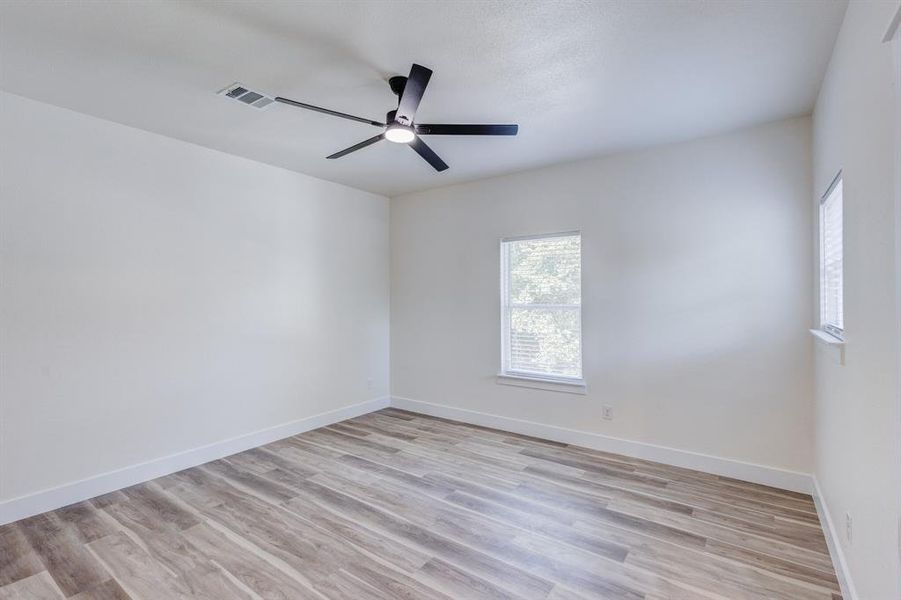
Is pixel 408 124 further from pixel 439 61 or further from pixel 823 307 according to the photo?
pixel 823 307

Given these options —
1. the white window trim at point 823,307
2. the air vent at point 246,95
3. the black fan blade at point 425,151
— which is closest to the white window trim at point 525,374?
the black fan blade at point 425,151

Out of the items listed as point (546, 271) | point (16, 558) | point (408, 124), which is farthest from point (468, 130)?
point (16, 558)

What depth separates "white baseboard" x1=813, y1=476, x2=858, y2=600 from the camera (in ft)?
6.24

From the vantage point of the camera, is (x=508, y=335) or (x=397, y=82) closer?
(x=397, y=82)

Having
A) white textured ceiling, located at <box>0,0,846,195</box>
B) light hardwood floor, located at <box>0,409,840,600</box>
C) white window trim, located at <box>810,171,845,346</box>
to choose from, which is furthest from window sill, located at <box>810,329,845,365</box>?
white textured ceiling, located at <box>0,0,846,195</box>

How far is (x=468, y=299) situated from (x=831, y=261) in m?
3.08

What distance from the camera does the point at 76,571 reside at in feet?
7.34

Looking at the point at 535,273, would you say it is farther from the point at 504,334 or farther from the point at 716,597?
the point at 716,597

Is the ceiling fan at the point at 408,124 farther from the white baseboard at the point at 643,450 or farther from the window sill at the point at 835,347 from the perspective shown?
the white baseboard at the point at 643,450

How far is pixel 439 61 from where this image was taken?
235 cm

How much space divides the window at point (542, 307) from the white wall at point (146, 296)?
1.94m

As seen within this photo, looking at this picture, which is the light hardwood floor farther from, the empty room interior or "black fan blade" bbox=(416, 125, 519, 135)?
"black fan blade" bbox=(416, 125, 519, 135)

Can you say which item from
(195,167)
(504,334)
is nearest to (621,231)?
(504,334)

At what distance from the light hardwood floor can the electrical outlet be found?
31 centimetres
